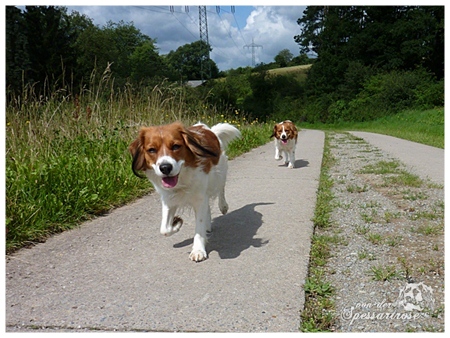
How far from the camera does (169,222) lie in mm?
3381

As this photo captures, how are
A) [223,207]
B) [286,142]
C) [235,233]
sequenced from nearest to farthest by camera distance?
[235,233] < [223,207] < [286,142]

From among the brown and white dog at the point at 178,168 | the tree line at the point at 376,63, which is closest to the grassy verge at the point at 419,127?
the tree line at the point at 376,63

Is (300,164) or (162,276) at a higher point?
(300,164)

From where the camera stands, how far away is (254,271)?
2.87 metres

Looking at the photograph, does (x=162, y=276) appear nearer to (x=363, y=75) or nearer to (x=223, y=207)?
(x=223, y=207)

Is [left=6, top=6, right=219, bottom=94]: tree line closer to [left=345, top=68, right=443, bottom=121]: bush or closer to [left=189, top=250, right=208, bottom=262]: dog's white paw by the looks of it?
[left=189, top=250, right=208, bottom=262]: dog's white paw

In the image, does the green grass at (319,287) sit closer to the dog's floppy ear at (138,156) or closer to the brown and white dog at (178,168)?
the brown and white dog at (178,168)

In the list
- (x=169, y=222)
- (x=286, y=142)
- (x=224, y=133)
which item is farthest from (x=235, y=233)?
(x=286, y=142)

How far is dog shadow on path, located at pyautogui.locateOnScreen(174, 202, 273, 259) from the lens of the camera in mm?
3371

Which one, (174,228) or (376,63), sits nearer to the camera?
(174,228)

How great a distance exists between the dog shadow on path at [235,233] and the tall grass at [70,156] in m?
1.32

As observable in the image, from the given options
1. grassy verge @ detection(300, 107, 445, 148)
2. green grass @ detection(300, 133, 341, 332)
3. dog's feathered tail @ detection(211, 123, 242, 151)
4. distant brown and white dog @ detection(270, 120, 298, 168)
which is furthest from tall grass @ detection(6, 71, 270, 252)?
grassy verge @ detection(300, 107, 445, 148)

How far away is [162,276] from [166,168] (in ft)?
2.47

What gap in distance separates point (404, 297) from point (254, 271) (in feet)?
3.13
